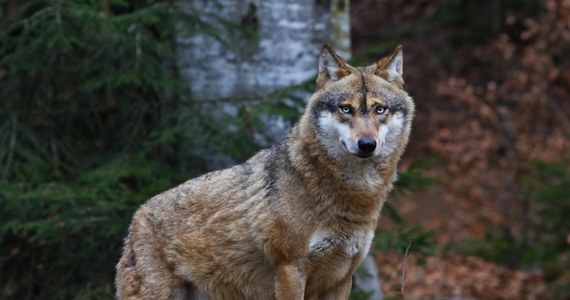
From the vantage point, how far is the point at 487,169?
1546 cm

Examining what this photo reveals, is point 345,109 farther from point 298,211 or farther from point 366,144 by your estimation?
point 298,211

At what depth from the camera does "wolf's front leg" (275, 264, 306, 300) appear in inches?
231

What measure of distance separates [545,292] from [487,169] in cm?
271

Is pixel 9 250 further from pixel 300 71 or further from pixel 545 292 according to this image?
pixel 545 292

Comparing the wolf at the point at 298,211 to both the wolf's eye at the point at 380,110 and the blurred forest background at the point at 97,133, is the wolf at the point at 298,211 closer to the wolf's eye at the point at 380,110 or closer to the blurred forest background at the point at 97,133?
the wolf's eye at the point at 380,110

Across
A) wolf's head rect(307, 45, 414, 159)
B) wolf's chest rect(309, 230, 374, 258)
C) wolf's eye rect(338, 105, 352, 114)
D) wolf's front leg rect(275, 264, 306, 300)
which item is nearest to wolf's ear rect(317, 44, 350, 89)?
wolf's head rect(307, 45, 414, 159)

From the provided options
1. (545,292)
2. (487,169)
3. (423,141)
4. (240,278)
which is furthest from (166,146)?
(423,141)

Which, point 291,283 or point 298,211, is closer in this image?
point 291,283

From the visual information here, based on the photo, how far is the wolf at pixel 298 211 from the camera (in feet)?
19.4

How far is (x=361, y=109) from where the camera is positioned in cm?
584

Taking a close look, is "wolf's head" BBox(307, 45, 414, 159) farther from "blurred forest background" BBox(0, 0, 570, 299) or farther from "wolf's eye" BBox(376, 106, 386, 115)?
"blurred forest background" BBox(0, 0, 570, 299)

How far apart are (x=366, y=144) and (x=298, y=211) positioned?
0.67 metres

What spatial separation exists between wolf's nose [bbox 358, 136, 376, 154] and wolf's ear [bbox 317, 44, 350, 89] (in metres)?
0.67

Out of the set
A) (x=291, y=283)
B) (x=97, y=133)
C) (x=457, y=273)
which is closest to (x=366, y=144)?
(x=291, y=283)
